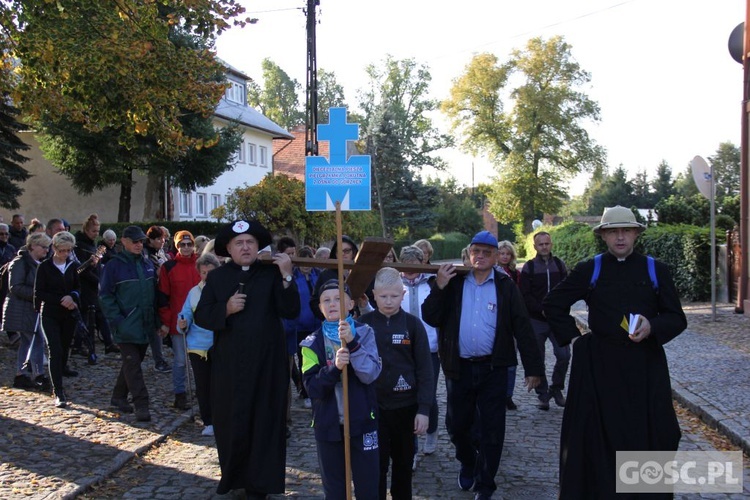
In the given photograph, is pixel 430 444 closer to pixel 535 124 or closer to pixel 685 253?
pixel 685 253

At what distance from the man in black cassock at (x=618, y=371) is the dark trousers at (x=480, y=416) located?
0.78m

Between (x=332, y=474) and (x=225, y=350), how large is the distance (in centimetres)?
147

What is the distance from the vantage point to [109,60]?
10109mm

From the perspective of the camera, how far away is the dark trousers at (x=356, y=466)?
4734 millimetres

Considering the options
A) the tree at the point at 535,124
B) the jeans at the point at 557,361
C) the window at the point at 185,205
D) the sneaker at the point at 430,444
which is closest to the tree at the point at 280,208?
the jeans at the point at 557,361

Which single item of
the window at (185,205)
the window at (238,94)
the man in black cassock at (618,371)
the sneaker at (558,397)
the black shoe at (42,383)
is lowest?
the sneaker at (558,397)

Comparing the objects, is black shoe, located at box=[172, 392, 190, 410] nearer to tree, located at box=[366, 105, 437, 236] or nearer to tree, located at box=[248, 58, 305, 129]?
tree, located at box=[366, 105, 437, 236]

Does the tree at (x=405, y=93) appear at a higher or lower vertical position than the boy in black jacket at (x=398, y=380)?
higher

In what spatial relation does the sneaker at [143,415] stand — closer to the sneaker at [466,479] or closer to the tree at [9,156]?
the sneaker at [466,479]

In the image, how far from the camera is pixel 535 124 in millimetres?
58531

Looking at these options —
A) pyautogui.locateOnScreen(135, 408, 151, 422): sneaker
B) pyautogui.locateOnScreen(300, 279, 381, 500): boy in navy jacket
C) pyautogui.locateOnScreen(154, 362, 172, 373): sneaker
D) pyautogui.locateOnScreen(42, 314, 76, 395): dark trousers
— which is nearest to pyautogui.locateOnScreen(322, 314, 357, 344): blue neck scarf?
pyautogui.locateOnScreen(300, 279, 381, 500): boy in navy jacket

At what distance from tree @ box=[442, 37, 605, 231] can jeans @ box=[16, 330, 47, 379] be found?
50715 millimetres

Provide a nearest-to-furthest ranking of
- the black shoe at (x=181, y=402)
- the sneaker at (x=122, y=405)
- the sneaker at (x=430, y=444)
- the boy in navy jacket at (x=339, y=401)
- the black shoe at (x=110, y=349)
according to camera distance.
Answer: the boy in navy jacket at (x=339, y=401) < the sneaker at (x=430, y=444) < the sneaker at (x=122, y=405) < the black shoe at (x=181, y=402) < the black shoe at (x=110, y=349)

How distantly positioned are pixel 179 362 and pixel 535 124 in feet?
172
